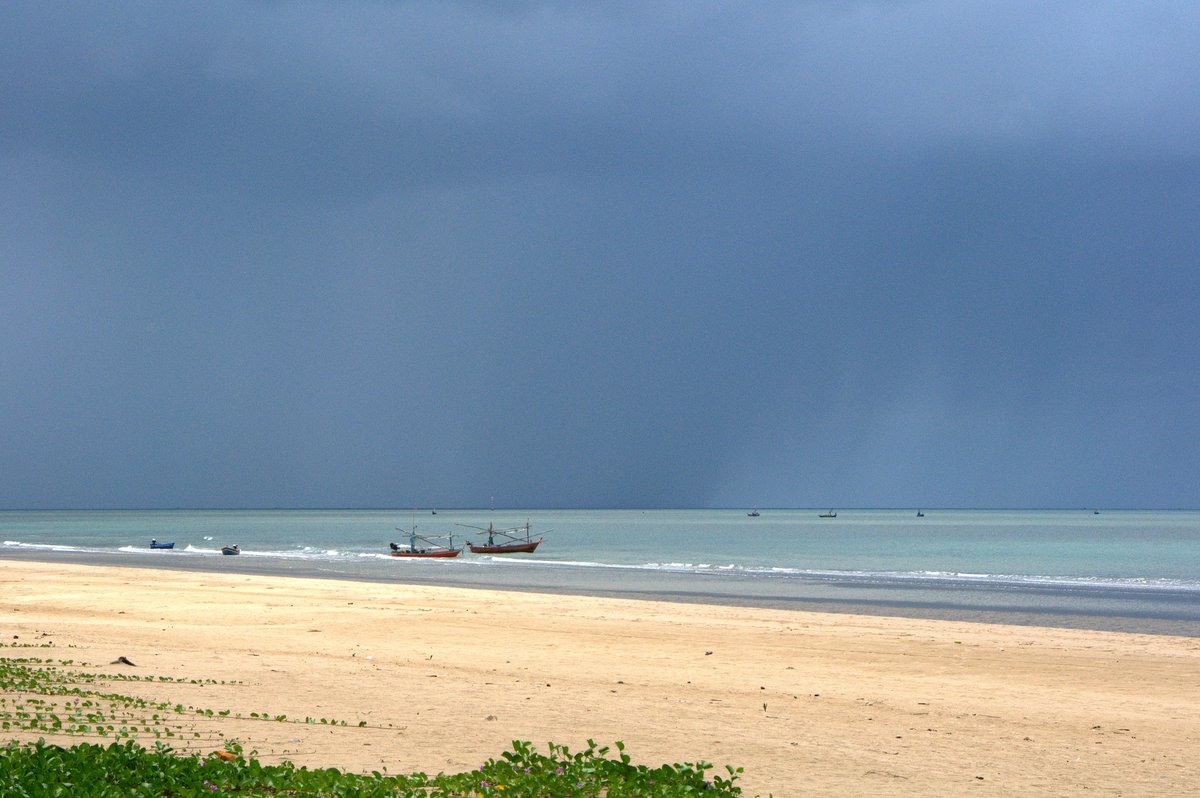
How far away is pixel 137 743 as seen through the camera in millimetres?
10461

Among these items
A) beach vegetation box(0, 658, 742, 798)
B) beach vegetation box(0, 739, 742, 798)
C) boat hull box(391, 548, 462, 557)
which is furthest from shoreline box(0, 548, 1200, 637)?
beach vegetation box(0, 739, 742, 798)

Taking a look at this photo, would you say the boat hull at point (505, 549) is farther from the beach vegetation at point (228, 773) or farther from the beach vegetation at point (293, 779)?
the beach vegetation at point (293, 779)

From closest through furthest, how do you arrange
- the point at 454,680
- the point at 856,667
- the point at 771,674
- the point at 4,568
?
1. the point at 454,680
2. the point at 771,674
3. the point at 856,667
4. the point at 4,568

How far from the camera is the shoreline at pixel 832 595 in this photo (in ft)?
105

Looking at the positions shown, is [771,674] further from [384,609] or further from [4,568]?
[4,568]

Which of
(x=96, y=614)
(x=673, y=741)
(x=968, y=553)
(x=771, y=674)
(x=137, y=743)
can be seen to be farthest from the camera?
(x=968, y=553)

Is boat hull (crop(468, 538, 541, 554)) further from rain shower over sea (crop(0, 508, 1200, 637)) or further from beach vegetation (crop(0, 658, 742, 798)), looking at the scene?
beach vegetation (crop(0, 658, 742, 798))

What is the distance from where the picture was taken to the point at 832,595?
40.8 meters

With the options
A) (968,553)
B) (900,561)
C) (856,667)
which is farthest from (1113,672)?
(968,553)

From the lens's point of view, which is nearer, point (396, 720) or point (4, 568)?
point (396, 720)

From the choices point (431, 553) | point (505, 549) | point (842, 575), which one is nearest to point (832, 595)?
point (842, 575)

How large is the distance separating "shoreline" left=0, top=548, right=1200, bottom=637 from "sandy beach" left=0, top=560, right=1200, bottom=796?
4057 mm

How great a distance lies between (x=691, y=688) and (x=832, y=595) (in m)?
26.0

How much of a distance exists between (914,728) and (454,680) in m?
6.84
